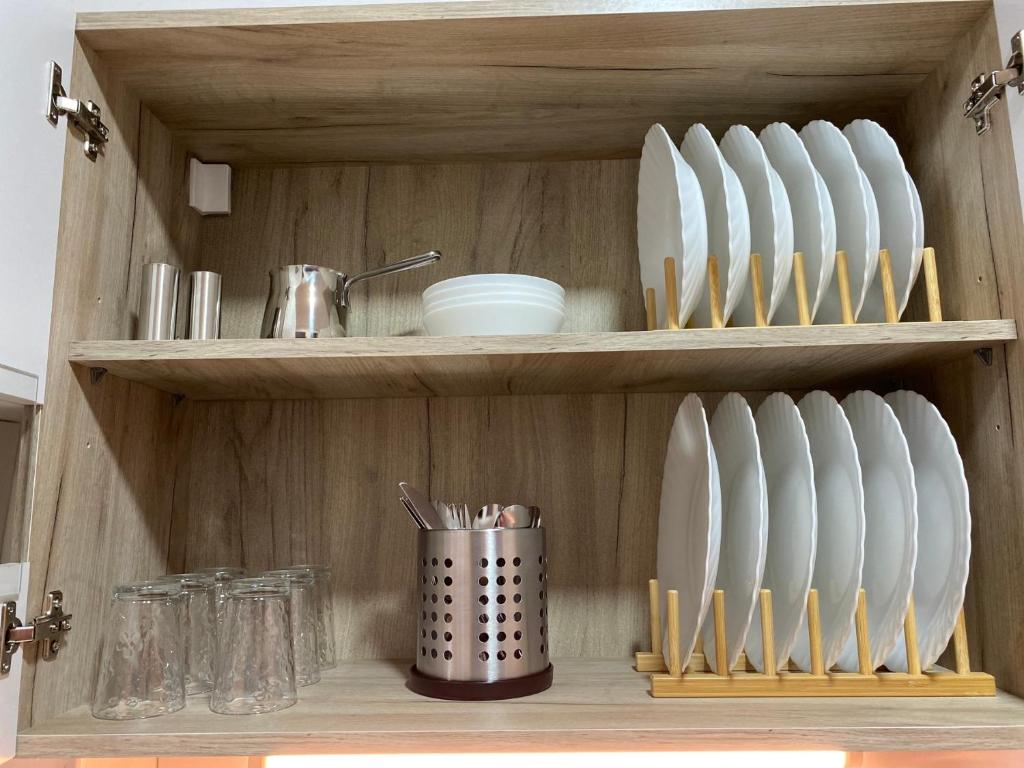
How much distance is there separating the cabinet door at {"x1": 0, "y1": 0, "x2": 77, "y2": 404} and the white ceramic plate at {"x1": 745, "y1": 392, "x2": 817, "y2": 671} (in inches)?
33.9

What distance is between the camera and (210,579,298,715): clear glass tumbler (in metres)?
0.85

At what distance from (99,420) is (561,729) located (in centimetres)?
66

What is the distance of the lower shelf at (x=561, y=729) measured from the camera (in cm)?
76

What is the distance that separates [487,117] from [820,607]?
2.60 ft

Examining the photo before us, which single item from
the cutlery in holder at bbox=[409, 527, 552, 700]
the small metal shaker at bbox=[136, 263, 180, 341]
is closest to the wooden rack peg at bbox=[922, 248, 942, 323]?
the cutlery in holder at bbox=[409, 527, 552, 700]

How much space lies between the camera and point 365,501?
1147 mm

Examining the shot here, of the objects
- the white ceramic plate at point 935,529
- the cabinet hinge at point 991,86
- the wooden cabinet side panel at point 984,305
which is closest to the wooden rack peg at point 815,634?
the white ceramic plate at point 935,529

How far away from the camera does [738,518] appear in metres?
0.98

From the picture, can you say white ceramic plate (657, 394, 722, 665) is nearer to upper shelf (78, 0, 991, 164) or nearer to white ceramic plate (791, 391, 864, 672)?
white ceramic plate (791, 391, 864, 672)

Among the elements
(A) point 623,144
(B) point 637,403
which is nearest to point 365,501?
(B) point 637,403

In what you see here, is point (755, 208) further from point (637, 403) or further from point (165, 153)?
point (165, 153)

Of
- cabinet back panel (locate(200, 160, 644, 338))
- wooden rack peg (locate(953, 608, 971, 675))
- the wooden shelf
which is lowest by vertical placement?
wooden rack peg (locate(953, 608, 971, 675))

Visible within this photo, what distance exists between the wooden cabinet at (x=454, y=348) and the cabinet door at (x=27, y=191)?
34 mm

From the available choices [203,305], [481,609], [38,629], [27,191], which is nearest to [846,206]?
[481,609]
